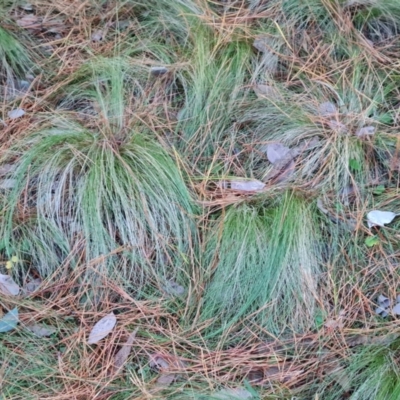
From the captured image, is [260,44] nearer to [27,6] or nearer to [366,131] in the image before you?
[366,131]

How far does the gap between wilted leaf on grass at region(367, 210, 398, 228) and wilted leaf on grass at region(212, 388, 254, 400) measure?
73cm

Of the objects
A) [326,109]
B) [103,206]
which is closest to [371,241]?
[326,109]

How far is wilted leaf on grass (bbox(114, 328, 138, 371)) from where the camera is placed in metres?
1.95

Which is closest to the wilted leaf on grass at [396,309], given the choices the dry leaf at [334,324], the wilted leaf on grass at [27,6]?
the dry leaf at [334,324]

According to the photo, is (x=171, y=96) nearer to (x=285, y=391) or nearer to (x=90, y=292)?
(x=90, y=292)

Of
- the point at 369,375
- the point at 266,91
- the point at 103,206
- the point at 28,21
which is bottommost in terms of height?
the point at 369,375

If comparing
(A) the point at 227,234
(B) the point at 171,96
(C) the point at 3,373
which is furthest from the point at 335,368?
(B) the point at 171,96

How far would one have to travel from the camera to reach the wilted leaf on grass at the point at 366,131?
232 centimetres

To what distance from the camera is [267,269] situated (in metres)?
2.04

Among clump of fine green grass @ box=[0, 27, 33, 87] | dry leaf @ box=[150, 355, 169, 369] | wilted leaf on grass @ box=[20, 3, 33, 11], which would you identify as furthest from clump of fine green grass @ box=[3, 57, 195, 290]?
wilted leaf on grass @ box=[20, 3, 33, 11]

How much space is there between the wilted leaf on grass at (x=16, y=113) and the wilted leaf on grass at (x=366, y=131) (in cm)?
134

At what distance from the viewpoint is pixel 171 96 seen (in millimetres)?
2547

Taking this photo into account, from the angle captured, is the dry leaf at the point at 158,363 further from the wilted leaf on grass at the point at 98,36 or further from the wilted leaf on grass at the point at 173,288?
the wilted leaf on grass at the point at 98,36

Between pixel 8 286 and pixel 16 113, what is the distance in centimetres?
77
